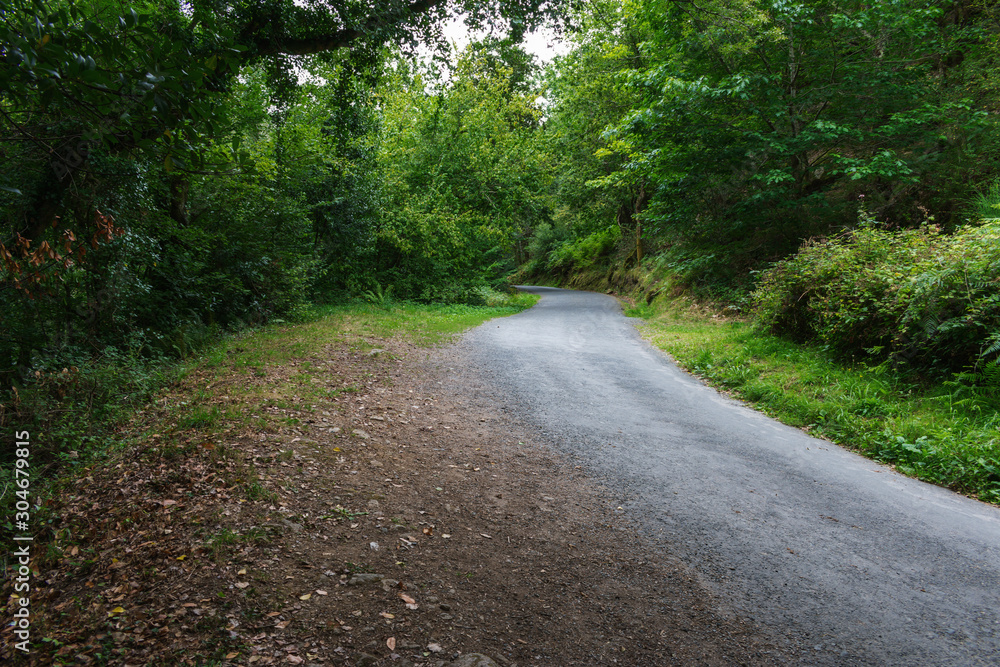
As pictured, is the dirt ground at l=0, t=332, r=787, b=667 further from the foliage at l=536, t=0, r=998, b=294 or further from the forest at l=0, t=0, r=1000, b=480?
the foliage at l=536, t=0, r=998, b=294

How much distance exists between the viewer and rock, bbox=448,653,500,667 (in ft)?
8.30

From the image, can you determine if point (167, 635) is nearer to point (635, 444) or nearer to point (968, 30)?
point (635, 444)

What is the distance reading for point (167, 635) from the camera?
8.27 feet

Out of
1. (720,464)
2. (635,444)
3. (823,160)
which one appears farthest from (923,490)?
(823,160)

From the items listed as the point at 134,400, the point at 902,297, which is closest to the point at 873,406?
the point at 902,297

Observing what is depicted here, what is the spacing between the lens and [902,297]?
→ 6.76 metres

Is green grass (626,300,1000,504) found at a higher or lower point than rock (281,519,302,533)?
higher

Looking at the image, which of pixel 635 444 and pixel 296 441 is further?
pixel 635 444

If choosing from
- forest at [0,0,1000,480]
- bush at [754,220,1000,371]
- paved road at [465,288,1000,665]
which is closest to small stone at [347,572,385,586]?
paved road at [465,288,1000,665]

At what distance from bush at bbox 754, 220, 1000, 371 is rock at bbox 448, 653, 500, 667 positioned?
661 cm

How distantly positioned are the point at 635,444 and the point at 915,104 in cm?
1106

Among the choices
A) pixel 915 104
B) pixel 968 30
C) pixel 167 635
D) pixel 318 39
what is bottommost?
pixel 167 635

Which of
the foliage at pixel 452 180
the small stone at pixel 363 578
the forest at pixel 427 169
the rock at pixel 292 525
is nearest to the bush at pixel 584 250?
the foliage at pixel 452 180

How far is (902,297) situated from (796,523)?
458 centimetres
